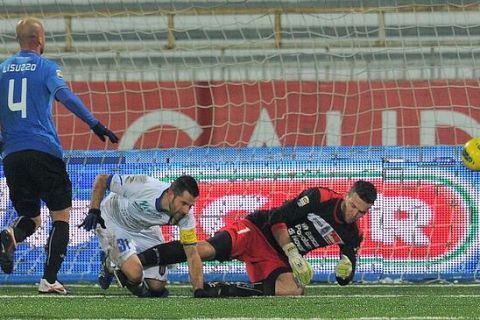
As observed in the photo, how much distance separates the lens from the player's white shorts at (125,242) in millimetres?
8977

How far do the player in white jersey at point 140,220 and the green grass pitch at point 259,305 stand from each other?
0.17 meters

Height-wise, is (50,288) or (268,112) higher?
(268,112)

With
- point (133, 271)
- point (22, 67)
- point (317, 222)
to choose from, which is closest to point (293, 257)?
point (317, 222)

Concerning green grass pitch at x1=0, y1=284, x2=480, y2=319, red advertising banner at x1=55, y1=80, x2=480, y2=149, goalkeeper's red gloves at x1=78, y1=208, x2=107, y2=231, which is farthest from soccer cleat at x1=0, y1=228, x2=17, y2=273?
red advertising banner at x1=55, y1=80, x2=480, y2=149

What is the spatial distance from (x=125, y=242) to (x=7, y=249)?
1430 mm

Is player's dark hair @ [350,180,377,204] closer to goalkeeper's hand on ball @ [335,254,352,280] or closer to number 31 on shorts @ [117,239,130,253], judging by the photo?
goalkeeper's hand on ball @ [335,254,352,280]

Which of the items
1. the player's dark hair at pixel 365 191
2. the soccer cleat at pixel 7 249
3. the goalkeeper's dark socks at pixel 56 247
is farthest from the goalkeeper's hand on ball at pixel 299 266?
the soccer cleat at pixel 7 249

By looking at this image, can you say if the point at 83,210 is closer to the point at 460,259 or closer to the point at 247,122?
the point at 460,259

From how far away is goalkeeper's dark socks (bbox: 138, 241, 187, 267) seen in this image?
9078 millimetres

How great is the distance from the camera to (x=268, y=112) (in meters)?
14.3

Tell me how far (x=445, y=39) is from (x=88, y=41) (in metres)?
4.22

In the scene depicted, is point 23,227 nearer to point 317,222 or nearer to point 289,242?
point 289,242

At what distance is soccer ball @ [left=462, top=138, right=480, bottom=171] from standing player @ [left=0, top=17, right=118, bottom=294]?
3042 millimetres

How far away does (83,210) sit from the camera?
1040cm
